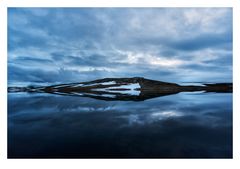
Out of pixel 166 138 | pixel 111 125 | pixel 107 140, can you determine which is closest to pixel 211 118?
pixel 166 138

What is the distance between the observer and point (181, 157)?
2561mm

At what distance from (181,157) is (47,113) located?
4.24 metres

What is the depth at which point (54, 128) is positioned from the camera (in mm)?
3676
